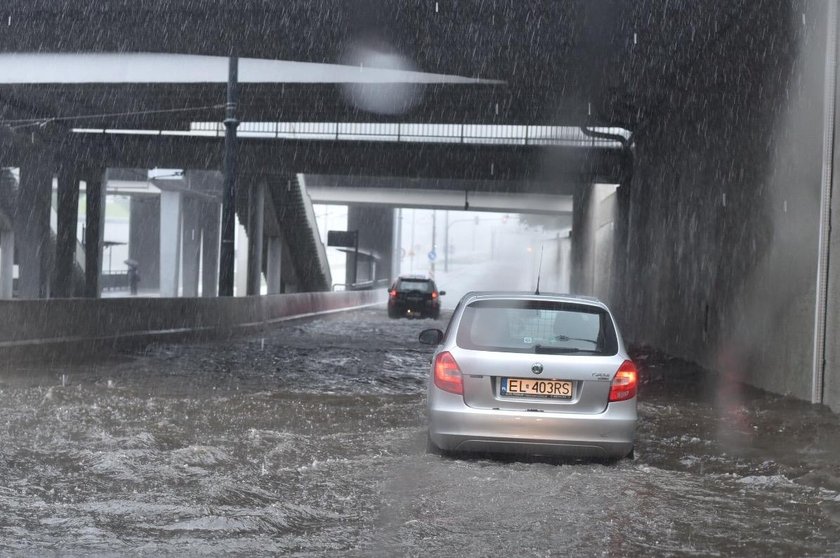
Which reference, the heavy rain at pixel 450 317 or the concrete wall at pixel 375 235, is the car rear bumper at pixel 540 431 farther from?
the concrete wall at pixel 375 235

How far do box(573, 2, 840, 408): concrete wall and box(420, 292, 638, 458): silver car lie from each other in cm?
442

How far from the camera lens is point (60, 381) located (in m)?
12.7

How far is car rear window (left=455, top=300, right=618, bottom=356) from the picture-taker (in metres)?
7.34

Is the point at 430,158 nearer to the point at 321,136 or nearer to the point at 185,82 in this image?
the point at 321,136

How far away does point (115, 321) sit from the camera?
1836 centimetres

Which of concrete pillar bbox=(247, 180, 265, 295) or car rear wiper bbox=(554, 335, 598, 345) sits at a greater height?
concrete pillar bbox=(247, 180, 265, 295)

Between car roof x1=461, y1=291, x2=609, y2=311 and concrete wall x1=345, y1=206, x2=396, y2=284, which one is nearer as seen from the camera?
car roof x1=461, y1=291, x2=609, y2=311

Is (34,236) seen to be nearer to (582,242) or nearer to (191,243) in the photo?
(582,242)

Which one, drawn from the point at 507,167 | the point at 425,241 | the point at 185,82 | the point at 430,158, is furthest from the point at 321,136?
the point at 425,241

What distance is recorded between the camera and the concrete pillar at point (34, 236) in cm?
3379

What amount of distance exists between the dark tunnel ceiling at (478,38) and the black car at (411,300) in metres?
11.5

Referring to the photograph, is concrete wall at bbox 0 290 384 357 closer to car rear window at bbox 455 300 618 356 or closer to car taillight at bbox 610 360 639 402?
car rear window at bbox 455 300 618 356

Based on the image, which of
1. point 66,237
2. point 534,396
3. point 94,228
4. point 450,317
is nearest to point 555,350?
point 534,396

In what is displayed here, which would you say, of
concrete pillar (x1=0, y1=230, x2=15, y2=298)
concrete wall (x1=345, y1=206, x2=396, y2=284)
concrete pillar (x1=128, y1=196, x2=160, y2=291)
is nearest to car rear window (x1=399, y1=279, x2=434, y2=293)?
concrete pillar (x1=0, y1=230, x2=15, y2=298)
